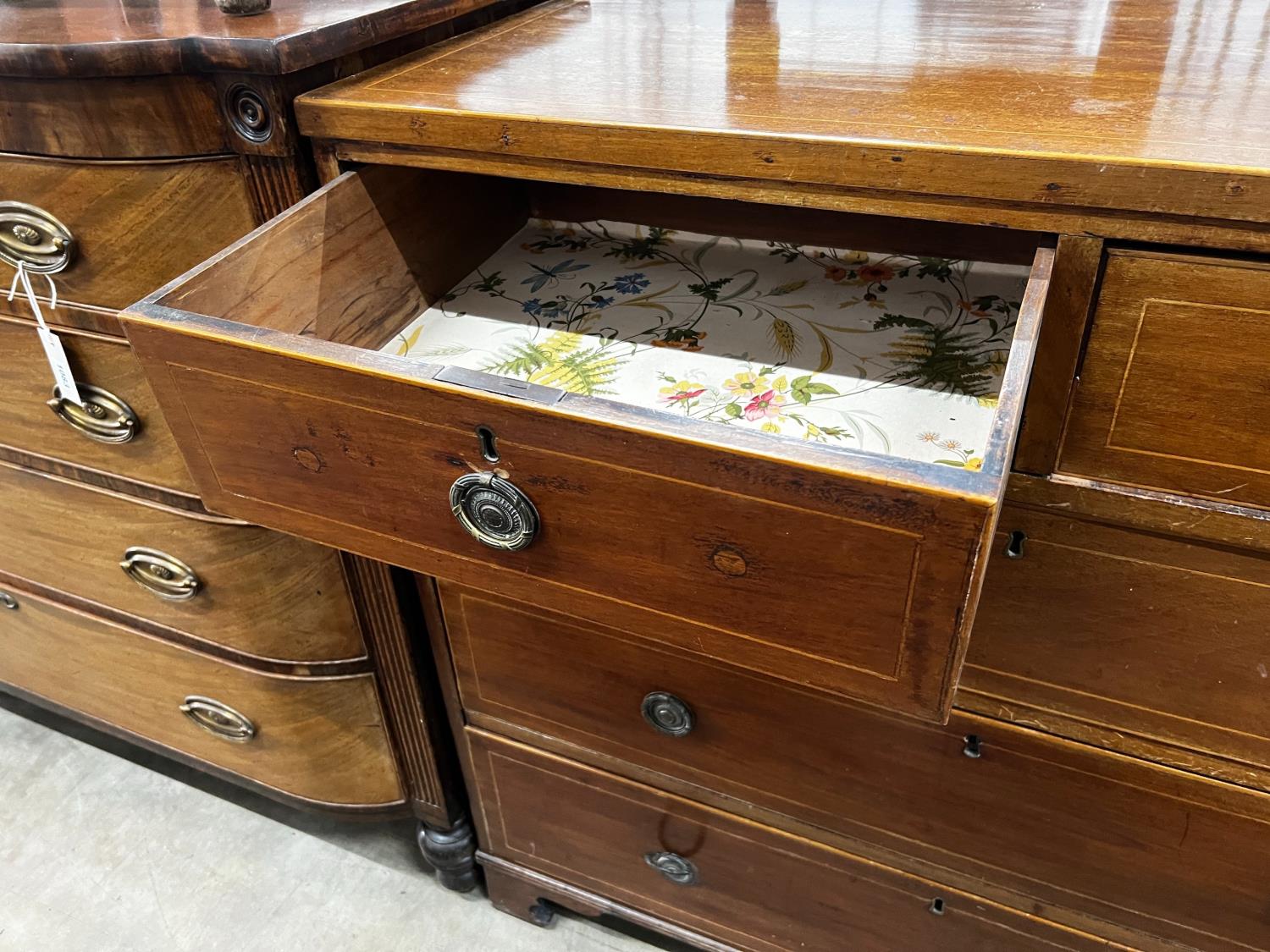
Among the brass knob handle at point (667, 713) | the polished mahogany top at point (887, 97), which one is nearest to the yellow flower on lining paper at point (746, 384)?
the polished mahogany top at point (887, 97)

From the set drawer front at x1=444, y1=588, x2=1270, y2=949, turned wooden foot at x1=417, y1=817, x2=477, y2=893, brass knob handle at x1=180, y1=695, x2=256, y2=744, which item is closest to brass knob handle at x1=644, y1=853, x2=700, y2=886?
drawer front at x1=444, y1=588, x2=1270, y2=949

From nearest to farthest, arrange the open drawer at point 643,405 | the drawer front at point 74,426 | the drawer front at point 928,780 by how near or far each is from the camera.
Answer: the open drawer at point 643,405 < the drawer front at point 928,780 < the drawer front at point 74,426

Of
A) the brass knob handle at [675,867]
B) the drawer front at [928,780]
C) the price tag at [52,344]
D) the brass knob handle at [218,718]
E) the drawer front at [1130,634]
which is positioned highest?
the price tag at [52,344]

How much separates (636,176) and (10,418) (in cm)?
69

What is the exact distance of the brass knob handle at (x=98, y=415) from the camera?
0.82 meters

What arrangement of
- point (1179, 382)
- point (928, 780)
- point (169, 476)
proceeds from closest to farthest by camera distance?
1. point (1179, 382)
2. point (928, 780)
3. point (169, 476)

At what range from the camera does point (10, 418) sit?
908 millimetres

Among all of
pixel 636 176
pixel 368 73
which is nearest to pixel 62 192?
pixel 368 73

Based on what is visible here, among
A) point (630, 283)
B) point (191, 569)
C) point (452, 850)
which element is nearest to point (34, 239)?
point (191, 569)

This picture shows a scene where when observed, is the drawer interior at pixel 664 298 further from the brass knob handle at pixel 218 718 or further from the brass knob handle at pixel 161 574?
the brass knob handle at pixel 218 718

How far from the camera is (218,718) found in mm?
1051

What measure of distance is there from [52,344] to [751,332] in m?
0.57

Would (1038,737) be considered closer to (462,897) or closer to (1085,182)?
(1085,182)

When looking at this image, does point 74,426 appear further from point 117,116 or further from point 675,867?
point 675,867
